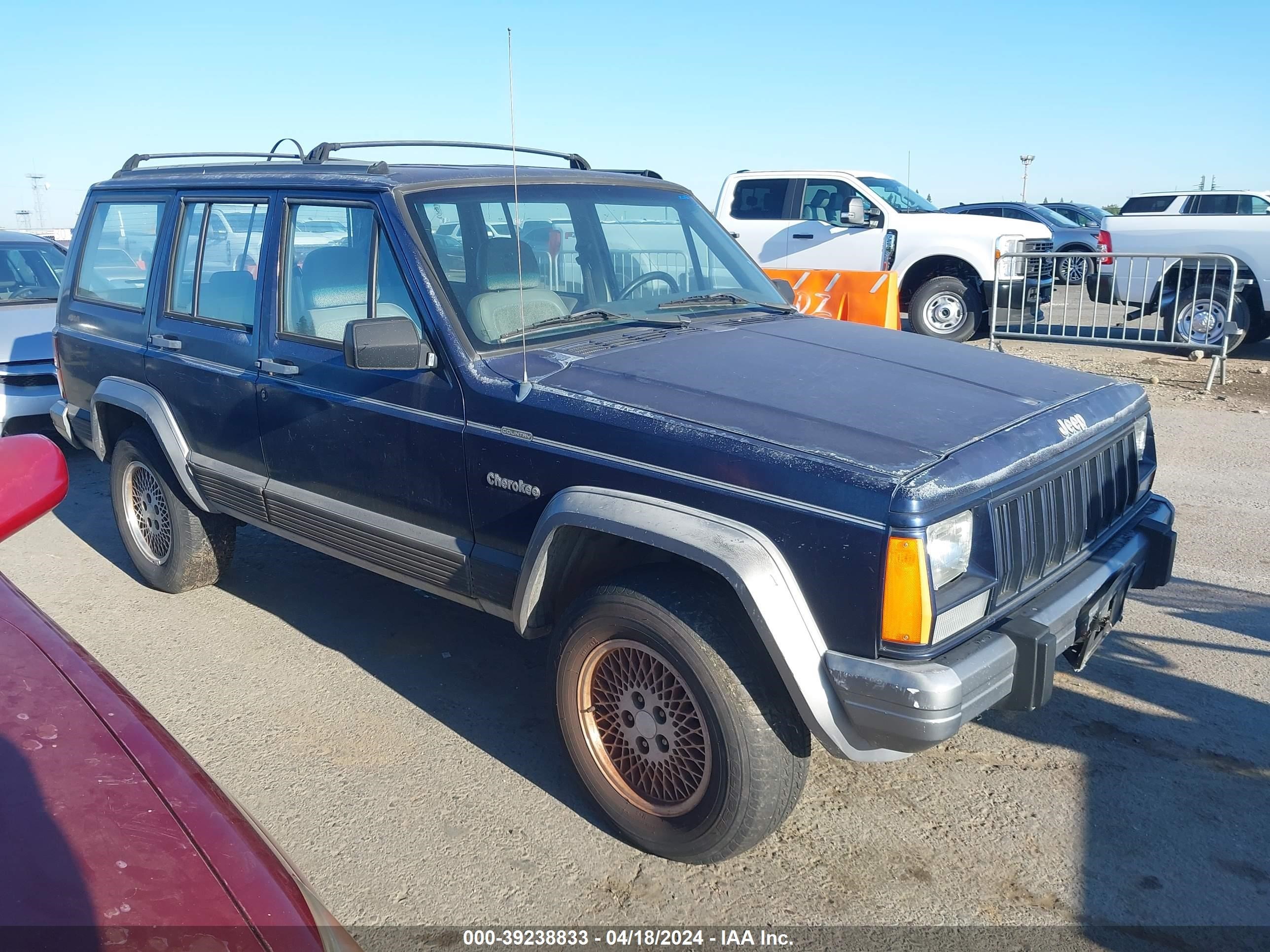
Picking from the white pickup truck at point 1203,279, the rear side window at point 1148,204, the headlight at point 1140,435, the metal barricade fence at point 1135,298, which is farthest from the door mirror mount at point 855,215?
the headlight at point 1140,435

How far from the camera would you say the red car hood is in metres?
1.40

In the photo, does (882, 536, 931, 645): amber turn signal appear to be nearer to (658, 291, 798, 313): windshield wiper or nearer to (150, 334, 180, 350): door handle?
(658, 291, 798, 313): windshield wiper

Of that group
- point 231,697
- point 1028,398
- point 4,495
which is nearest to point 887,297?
point 1028,398

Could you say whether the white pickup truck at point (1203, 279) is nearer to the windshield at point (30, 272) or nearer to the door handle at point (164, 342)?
the door handle at point (164, 342)

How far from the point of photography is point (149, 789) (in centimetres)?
166

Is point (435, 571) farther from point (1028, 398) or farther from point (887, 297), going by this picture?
point (887, 297)

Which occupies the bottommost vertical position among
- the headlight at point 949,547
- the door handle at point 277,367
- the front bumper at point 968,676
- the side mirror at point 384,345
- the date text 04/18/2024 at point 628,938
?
the date text 04/18/2024 at point 628,938

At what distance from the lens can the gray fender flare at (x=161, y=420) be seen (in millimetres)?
4637

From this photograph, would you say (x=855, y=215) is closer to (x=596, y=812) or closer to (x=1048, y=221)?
(x=596, y=812)

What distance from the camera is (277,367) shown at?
399 cm

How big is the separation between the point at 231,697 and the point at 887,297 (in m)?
7.26

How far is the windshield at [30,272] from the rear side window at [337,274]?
582 centimetres

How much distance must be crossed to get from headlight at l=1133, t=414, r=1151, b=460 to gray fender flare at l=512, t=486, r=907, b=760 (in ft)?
5.27

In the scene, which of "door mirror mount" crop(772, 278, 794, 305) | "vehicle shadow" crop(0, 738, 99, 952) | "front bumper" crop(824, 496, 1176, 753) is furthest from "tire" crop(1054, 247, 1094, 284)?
"vehicle shadow" crop(0, 738, 99, 952)
